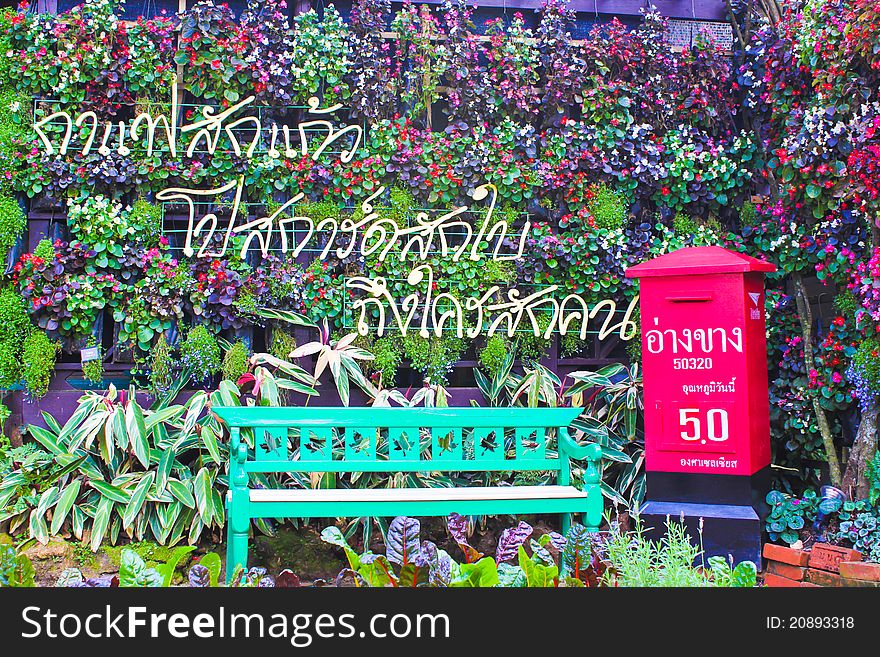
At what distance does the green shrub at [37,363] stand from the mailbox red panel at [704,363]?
370 centimetres

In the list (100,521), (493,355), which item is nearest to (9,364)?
(100,521)

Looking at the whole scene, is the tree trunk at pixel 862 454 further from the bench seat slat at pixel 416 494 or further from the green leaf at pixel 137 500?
the green leaf at pixel 137 500

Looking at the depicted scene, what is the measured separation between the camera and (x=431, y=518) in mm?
4680

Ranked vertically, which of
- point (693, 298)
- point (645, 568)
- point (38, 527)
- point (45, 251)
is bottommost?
point (38, 527)

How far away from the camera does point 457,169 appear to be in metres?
5.41

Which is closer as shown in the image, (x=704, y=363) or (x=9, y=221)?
(x=704, y=363)

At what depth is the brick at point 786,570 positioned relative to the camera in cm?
400

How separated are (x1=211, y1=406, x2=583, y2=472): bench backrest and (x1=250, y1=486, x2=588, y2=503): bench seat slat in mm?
186

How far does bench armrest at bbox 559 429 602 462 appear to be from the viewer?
406cm

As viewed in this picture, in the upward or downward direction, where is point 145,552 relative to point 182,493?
downward

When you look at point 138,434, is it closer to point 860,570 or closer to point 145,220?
point 145,220

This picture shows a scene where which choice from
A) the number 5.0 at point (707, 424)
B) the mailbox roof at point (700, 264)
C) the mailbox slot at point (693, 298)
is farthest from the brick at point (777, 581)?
the mailbox roof at point (700, 264)

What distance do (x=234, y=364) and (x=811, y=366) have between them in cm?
381

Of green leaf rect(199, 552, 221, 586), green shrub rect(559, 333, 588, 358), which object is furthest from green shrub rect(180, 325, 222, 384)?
green shrub rect(559, 333, 588, 358)
